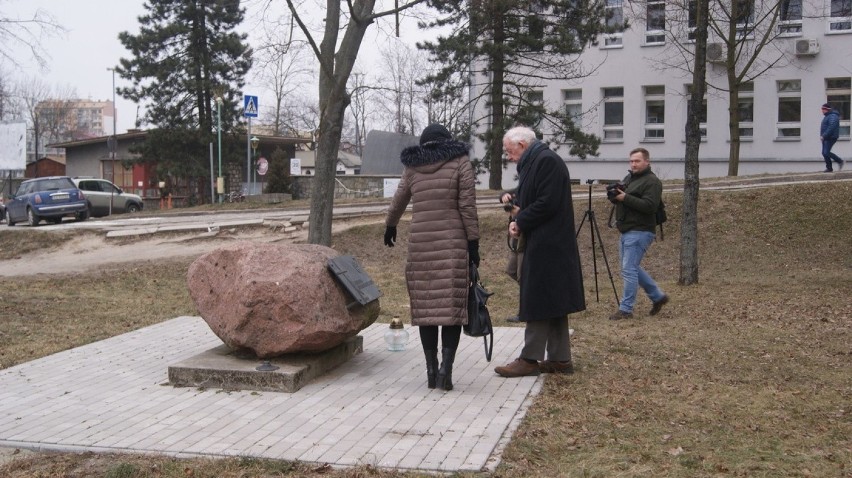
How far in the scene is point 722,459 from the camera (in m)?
4.99

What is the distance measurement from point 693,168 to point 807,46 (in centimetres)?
2534

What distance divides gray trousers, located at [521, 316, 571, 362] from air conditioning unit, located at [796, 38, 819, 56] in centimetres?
3104

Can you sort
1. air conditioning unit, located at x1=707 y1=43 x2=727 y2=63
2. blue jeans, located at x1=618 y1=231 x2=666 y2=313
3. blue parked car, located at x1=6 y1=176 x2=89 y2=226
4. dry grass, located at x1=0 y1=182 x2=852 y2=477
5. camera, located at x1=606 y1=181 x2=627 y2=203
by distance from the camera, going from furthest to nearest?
air conditioning unit, located at x1=707 y1=43 x2=727 y2=63 → blue parked car, located at x1=6 y1=176 x2=89 y2=226 → blue jeans, located at x1=618 y1=231 x2=666 y2=313 → camera, located at x1=606 y1=181 x2=627 y2=203 → dry grass, located at x1=0 y1=182 x2=852 y2=477

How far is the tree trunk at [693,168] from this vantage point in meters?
12.0

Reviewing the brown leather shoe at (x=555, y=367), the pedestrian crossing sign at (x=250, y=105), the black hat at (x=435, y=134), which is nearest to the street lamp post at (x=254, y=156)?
the pedestrian crossing sign at (x=250, y=105)

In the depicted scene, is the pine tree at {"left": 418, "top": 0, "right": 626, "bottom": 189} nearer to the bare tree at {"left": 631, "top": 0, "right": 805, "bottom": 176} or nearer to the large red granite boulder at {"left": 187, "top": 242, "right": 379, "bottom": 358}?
the bare tree at {"left": 631, "top": 0, "right": 805, "bottom": 176}

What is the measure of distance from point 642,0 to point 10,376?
39.5 ft

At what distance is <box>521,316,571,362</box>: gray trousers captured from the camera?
6.96 metres

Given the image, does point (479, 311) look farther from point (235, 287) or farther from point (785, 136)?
point (785, 136)

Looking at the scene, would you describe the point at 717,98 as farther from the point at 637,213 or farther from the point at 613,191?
the point at 613,191

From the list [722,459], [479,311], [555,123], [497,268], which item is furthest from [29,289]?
[555,123]

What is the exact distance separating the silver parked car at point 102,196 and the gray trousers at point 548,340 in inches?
1154

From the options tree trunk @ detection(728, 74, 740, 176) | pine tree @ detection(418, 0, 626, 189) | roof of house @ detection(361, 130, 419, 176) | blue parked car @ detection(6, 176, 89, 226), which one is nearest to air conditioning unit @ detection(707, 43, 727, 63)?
tree trunk @ detection(728, 74, 740, 176)

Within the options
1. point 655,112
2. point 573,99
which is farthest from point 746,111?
point 573,99
